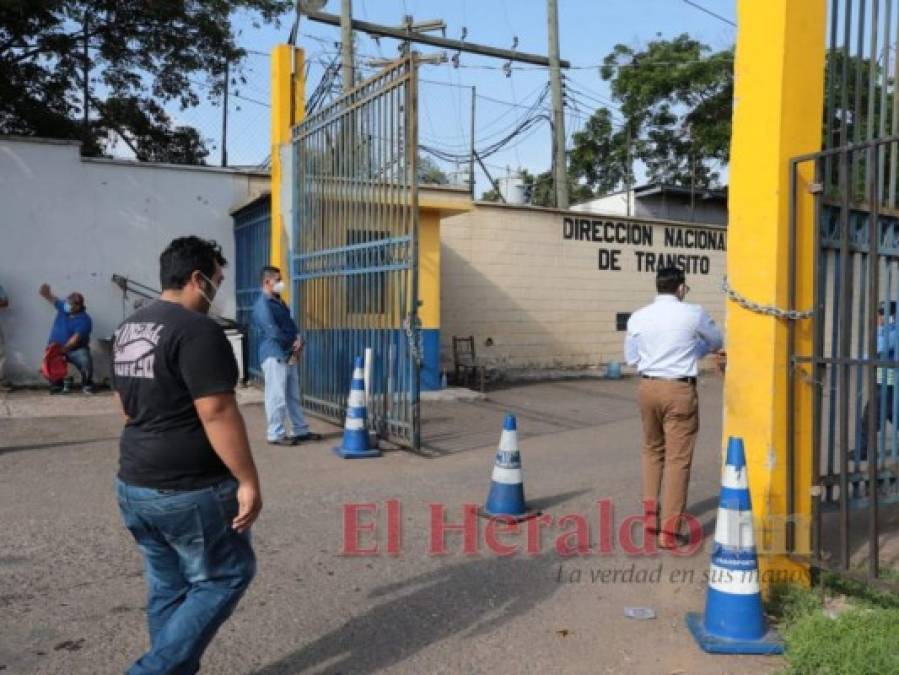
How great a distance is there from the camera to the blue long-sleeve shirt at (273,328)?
807 centimetres

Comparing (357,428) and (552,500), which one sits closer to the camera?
(552,500)

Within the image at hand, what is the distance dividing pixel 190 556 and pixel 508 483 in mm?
3018

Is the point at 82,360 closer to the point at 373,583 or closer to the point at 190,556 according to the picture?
the point at 373,583

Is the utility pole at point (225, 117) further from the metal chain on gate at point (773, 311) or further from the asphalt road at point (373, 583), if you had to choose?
the metal chain on gate at point (773, 311)

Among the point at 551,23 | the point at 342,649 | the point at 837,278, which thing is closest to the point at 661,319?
the point at 837,278

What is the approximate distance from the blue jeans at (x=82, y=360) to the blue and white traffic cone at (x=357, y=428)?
553 cm

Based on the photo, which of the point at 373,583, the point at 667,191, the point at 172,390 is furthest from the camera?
the point at 667,191

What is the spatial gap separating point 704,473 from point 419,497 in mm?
2819

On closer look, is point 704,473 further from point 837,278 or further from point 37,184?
point 37,184

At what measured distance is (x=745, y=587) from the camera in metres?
3.60

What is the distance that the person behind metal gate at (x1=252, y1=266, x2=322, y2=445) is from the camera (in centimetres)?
804

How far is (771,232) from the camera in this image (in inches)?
158

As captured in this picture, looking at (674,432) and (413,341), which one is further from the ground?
(413,341)

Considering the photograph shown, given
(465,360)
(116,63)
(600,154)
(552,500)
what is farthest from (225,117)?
(600,154)
